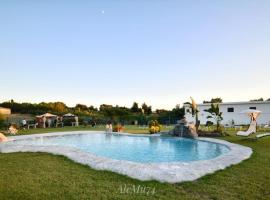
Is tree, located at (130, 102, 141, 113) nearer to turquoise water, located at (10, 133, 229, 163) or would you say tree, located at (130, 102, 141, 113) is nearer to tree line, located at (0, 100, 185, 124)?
tree line, located at (0, 100, 185, 124)

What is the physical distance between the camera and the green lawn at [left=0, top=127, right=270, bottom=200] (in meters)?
5.40

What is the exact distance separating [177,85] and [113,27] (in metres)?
11.5

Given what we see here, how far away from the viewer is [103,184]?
608cm

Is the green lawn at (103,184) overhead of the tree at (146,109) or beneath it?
beneath

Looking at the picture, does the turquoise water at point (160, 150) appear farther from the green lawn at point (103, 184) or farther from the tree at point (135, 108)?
the tree at point (135, 108)

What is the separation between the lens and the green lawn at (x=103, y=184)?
5402mm

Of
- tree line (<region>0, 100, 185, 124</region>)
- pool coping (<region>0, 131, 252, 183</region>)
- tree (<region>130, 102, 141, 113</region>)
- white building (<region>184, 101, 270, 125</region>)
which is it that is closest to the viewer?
pool coping (<region>0, 131, 252, 183</region>)

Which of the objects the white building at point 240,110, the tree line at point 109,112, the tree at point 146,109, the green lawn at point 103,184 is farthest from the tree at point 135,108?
the green lawn at point 103,184

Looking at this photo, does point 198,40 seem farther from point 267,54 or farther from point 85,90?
point 85,90

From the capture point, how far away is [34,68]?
77.9 feet

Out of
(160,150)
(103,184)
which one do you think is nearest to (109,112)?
(160,150)

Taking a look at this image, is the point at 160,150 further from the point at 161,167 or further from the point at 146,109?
the point at 146,109

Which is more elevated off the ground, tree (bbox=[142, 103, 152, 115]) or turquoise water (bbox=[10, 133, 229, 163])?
tree (bbox=[142, 103, 152, 115])

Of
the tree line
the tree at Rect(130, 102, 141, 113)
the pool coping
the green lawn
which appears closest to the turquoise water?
the pool coping
